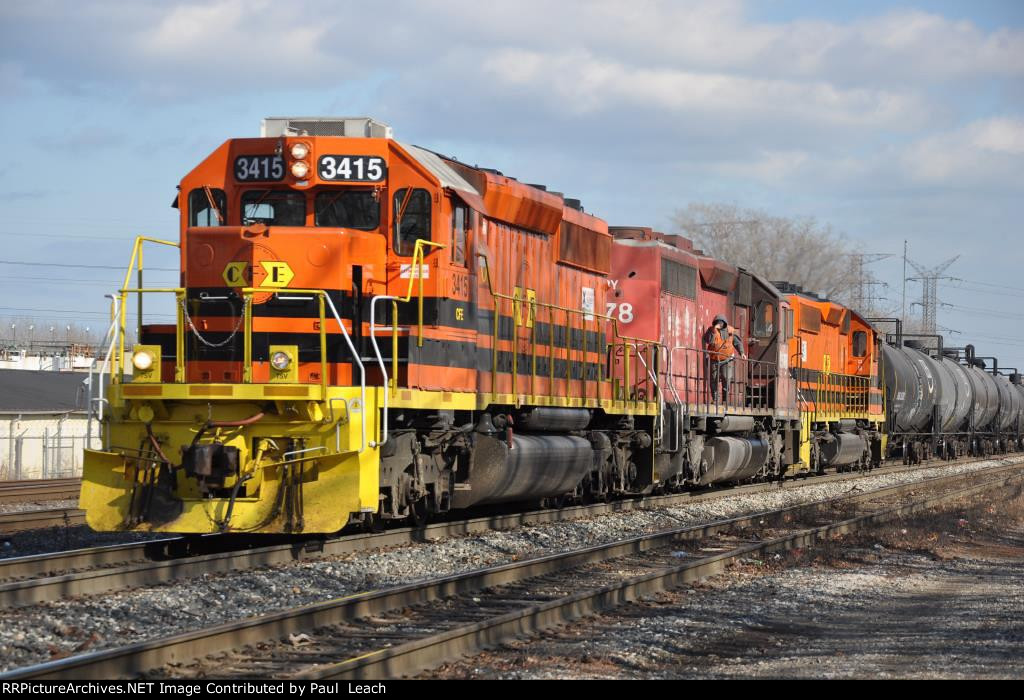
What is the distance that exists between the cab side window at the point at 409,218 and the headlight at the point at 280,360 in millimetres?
1674

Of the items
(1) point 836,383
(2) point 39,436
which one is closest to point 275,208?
(1) point 836,383

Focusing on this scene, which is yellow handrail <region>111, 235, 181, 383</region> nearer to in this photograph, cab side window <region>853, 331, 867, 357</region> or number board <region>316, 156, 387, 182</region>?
number board <region>316, 156, 387, 182</region>

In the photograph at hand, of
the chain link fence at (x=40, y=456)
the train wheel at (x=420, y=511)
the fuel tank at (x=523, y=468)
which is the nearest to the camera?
the train wheel at (x=420, y=511)

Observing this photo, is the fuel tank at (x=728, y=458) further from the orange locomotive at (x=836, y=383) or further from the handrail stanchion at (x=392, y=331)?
the handrail stanchion at (x=392, y=331)

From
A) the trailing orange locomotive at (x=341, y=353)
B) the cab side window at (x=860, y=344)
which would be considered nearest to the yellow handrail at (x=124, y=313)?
the trailing orange locomotive at (x=341, y=353)

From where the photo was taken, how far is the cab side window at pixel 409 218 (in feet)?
36.8

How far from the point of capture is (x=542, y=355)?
14008 mm

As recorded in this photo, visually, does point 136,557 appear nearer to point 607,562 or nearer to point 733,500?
point 607,562

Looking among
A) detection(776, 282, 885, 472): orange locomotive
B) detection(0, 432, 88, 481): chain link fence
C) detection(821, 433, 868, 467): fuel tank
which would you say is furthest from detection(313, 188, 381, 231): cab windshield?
detection(0, 432, 88, 481): chain link fence

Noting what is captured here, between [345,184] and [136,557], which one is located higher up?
[345,184]

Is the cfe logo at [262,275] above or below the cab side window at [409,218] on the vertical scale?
below

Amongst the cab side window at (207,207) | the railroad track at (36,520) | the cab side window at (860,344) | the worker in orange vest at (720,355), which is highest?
the cab side window at (207,207)
